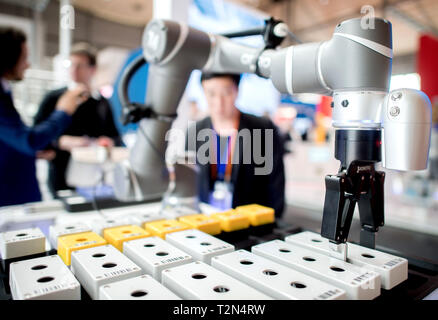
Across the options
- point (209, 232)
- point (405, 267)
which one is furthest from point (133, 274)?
point (405, 267)

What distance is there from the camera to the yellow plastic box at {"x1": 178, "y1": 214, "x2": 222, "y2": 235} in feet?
2.63

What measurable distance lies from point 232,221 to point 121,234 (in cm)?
28

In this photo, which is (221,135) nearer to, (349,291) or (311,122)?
(349,291)

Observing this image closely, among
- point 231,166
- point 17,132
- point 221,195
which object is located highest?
point 17,132

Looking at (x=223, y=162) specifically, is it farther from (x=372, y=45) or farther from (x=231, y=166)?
(x=372, y=45)

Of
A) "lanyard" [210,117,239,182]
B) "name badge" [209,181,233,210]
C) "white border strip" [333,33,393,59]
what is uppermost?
"white border strip" [333,33,393,59]

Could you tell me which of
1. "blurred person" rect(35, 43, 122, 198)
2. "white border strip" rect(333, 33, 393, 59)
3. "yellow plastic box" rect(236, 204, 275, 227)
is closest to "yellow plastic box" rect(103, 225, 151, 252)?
"yellow plastic box" rect(236, 204, 275, 227)

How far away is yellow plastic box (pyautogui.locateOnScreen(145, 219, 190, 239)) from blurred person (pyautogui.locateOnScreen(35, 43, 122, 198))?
1339mm

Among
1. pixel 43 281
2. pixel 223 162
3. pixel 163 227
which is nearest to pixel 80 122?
pixel 223 162

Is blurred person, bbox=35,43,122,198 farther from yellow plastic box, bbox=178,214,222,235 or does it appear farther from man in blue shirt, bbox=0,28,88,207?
yellow plastic box, bbox=178,214,222,235

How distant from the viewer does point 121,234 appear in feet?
2.37
